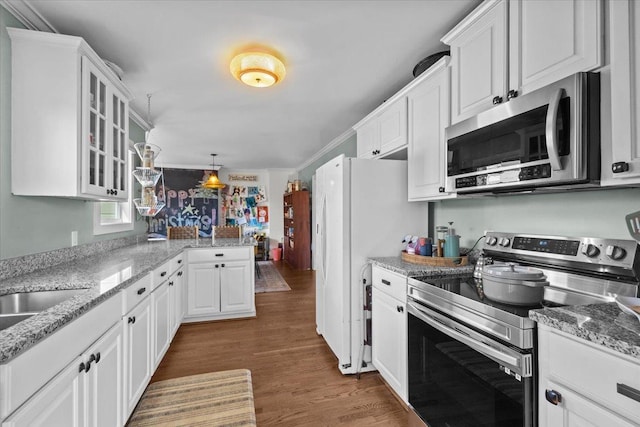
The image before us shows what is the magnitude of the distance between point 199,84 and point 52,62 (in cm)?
116

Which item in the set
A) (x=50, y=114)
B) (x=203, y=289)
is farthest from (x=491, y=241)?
(x=203, y=289)

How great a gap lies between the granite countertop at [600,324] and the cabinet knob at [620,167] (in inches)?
19.1

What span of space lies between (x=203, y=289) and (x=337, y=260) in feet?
6.05

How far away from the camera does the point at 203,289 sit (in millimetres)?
3453

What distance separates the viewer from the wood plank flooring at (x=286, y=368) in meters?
1.90

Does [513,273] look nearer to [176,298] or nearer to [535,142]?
[535,142]

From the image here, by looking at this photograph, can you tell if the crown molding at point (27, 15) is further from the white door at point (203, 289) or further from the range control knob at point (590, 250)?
the range control knob at point (590, 250)

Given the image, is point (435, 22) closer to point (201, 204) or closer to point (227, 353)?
point (227, 353)

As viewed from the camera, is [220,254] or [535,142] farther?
[220,254]

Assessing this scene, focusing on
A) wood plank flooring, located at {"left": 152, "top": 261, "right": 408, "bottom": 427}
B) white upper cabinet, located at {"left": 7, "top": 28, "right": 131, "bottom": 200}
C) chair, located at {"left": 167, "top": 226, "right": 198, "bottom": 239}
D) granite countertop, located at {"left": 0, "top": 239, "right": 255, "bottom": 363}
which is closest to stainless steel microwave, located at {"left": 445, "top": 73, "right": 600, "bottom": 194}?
wood plank flooring, located at {"left": 152, "top": 261, "right": 408, "bottom": 427}

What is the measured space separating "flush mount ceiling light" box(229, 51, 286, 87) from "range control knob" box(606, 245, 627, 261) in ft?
7.21

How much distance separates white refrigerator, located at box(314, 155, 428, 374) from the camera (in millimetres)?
2350

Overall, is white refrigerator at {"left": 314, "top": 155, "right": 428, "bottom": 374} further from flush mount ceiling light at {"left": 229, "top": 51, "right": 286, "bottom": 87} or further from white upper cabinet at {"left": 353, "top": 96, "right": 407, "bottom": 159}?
flush mount ceiling light at {"left": 229, "top": 51, "right": 286, "bottom": 87}

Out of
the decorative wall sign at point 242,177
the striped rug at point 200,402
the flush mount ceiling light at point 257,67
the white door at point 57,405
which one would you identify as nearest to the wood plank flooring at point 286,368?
the striped rug at point 200,402
